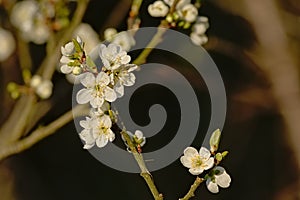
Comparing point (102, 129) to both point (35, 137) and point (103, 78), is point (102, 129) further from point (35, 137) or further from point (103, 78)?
point (35, 137)

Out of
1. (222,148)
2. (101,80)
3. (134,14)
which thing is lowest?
(222,148)

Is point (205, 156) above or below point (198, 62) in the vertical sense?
above

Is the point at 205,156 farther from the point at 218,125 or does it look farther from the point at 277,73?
the point at 277,73

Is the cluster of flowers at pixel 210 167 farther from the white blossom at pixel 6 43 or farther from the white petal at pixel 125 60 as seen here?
the white blossom at pixel 6 43

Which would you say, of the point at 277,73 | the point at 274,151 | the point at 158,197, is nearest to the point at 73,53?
the point at 158,197

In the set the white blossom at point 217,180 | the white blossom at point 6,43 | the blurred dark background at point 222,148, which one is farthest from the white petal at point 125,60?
the blurred dark background at point 222,148

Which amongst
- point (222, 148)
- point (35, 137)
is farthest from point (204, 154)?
point (222, 148)

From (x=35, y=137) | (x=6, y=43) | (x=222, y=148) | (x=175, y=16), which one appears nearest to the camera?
(x=175, y=16)
